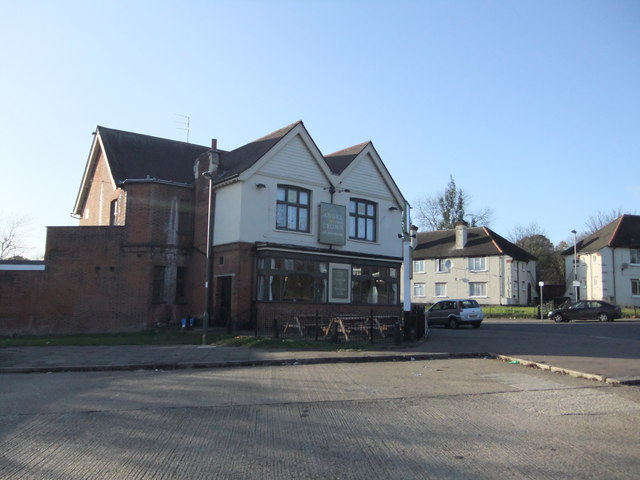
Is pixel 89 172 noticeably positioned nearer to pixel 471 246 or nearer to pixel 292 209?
pixel 292 209

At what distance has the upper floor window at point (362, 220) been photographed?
26172 millimetres

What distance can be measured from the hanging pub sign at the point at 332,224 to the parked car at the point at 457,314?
9095 millimetres

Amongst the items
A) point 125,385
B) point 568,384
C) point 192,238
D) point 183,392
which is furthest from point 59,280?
point 568,384

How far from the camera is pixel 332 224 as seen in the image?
24516mm

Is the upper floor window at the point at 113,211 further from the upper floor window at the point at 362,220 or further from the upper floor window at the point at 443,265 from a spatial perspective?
the upper floor window at the point at 443,265

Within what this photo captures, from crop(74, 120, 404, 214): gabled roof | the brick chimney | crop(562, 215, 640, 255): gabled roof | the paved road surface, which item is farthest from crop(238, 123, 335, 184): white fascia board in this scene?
crop(562, 215, 640, 255): gabled roof

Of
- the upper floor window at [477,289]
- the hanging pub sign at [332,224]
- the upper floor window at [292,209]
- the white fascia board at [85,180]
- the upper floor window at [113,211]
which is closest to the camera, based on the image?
the upper floor window at [292,209]

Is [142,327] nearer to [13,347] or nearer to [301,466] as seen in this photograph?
[13,347]

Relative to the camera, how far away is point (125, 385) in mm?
10414

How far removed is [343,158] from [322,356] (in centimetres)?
1460

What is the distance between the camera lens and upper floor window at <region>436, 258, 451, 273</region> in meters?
54.9

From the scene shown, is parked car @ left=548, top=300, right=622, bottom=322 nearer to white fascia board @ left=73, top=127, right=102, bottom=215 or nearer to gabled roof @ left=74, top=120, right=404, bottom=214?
gabled roof @ left=74, top=120, right=404, bottom=214

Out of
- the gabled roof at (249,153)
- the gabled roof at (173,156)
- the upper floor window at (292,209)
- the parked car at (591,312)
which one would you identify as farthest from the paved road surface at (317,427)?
the parked car at (591,312)

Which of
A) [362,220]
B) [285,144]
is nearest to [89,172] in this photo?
[285,144]
